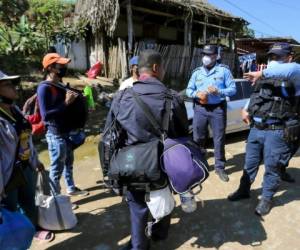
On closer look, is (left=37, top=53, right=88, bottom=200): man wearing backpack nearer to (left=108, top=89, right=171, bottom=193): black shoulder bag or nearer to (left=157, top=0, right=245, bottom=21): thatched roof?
(left=108, top=89, right=171, bottom=193): black shoulder bag

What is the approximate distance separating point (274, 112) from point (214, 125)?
130 centimetres

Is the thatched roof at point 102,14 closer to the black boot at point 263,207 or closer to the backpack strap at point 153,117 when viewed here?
the black boot at point 263,207

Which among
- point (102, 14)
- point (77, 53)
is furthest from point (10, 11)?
point (77, 53)

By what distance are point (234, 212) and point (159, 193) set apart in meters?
1.76

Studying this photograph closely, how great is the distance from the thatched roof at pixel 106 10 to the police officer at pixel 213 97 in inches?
295

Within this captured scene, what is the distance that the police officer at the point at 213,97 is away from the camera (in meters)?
5.12

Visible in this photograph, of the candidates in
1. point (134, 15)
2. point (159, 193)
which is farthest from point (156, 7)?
point (159, 193)

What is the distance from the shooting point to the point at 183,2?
45.1ft

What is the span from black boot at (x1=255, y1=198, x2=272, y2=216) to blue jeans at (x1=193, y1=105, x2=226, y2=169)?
3.90 feet

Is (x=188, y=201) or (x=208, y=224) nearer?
(x=188, y=201)

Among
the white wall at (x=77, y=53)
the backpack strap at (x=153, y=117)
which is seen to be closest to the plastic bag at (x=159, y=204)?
the backpack strap at (x=153, y=117)

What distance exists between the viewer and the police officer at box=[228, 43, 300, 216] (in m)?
3.97

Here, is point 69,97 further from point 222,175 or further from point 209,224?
point 222,175

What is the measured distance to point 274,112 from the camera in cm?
406
